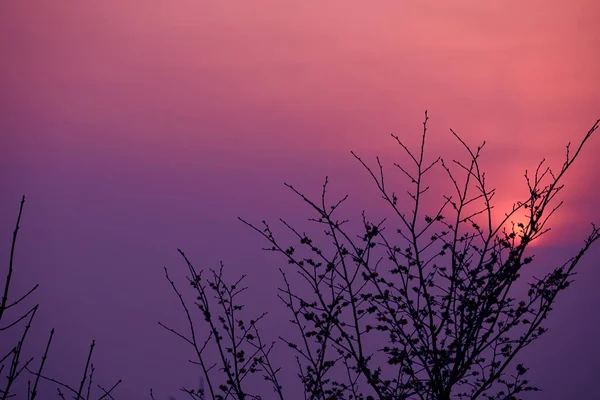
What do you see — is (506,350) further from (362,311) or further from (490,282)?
(362,311)

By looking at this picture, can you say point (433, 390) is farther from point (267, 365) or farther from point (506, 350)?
point (267, 365)

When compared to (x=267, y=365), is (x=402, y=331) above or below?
below

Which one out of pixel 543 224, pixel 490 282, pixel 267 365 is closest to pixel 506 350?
pixel 490 282

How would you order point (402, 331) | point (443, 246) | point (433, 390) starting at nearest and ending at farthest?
point (433, 390), point (402, 331), point (443, 246)

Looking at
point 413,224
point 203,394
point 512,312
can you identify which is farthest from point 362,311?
point 203,394

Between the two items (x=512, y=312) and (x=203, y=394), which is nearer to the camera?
(x=512, y=312)

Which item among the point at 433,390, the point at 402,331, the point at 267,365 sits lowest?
the point at 433,390

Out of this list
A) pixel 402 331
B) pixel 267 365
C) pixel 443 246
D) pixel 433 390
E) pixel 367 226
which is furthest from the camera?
pixel 267 365

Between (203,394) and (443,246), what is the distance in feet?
10.6

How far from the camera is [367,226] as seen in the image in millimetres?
6082

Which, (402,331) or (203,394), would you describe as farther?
(203,394)

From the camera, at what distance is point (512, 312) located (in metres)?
6.00

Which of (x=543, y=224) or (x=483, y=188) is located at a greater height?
(x=483, y=188)

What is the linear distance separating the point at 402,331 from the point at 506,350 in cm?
152
